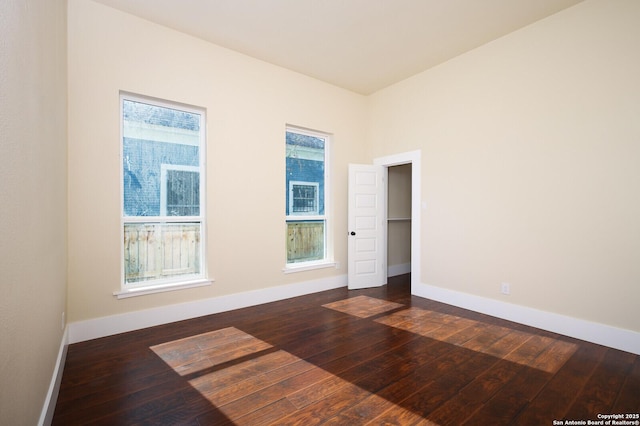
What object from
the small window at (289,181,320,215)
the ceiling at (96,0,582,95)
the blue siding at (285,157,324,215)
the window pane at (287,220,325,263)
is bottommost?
the window pane at (287,220,325,263)

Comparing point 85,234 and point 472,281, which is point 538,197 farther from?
point 85,234

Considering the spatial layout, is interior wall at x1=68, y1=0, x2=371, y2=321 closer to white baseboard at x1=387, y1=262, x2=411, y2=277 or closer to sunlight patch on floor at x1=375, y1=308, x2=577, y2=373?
white baseboard at x1=387, y1=262, x2=411, y2=277

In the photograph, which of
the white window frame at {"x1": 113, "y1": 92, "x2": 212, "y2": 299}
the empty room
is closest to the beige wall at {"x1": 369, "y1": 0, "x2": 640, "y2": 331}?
the empty room

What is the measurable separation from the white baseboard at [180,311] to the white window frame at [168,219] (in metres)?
0.23

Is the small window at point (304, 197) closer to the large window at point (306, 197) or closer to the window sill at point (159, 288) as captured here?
the large window at point (306, 197)

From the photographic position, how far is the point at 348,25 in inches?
135

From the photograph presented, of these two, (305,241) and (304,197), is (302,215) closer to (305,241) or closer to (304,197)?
(304,197)

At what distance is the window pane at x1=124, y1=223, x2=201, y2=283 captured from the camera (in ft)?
10.9

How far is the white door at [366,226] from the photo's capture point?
16.3 feet

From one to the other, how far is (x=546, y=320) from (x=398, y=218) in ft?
10.4

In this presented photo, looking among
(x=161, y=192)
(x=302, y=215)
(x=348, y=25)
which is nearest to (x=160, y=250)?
(x=161, y=192)

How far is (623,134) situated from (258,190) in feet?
13.1

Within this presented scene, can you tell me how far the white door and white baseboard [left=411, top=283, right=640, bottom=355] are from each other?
3.22 feet

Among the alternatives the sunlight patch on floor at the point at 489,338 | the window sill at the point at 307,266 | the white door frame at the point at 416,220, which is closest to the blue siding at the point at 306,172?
the window sill at the point at 307,266
